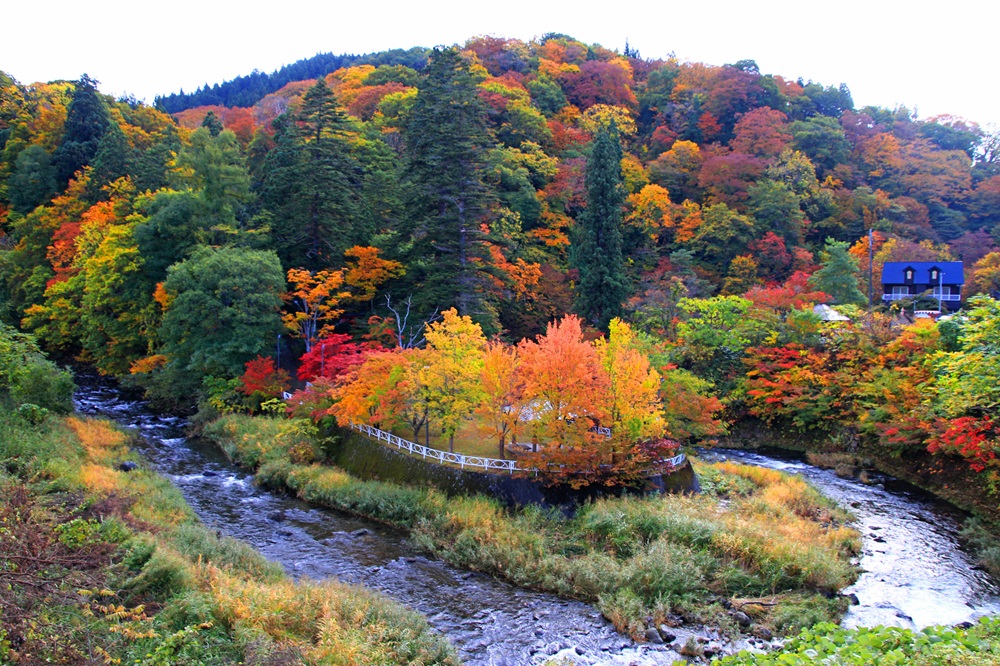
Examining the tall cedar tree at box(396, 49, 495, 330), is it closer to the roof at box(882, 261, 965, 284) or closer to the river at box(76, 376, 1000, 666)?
the river at box(76, 376, 1000, 666)

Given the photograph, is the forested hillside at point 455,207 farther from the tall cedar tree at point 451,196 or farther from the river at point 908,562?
the river at point 908,562

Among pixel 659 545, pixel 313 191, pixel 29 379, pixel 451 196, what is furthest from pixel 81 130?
pixel 659 545

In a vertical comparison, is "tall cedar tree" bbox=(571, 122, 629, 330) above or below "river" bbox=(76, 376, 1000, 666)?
above

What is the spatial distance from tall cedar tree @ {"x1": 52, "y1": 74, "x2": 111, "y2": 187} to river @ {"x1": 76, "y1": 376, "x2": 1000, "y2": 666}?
131 feet

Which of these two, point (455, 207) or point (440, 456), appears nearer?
point (440, 456)

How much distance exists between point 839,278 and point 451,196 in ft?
82.9

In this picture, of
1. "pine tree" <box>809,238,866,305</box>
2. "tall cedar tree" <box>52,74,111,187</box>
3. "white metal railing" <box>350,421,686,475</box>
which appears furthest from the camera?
"tall cedar tree" <box>52,74,111,187</box>

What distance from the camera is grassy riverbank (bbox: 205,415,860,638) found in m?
15.9

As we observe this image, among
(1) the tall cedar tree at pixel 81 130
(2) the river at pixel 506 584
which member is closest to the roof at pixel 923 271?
(2) the river at pixel 506 584

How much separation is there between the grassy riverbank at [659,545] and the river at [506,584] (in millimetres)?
504

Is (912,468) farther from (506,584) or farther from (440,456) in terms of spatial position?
(440,456)

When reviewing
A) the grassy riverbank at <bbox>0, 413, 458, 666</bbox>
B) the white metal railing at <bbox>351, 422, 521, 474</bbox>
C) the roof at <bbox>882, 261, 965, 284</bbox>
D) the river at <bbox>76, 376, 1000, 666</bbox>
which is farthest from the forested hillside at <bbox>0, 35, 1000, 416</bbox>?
the grassy riverbank at <bbox>0, 413, 458, 666</bbox>

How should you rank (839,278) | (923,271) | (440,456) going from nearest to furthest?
(440,456) < (839,278) < (923,271)

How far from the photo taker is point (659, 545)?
1764 centimetres
